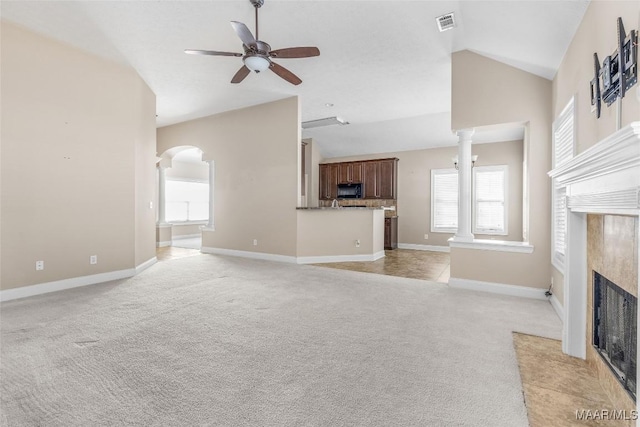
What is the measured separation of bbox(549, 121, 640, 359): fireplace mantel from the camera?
126cm

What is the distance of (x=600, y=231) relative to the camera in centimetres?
195

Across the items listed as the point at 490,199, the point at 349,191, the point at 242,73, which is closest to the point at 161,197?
the point at 349,191

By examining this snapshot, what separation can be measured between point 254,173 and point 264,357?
4.59 meters

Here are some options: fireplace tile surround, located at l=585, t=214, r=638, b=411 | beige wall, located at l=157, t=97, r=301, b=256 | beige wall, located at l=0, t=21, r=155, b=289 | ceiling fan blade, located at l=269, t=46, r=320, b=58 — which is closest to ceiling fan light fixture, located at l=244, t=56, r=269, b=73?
ceiling fan blade, located at l=269, t=46, r=320, b=58

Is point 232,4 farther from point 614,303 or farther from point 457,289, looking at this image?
point 457,289

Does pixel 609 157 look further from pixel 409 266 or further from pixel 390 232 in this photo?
pixel 390 232

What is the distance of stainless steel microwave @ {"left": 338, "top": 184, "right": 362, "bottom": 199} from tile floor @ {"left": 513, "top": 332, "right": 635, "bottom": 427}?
636 cm

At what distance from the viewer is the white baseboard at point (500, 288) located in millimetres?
3594

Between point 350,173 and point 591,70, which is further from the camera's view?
point 350,173

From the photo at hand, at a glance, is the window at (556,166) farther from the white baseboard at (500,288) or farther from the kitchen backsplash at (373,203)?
the kitchen backsplash at (373,203)

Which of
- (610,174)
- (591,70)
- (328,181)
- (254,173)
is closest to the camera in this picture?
(610,174)

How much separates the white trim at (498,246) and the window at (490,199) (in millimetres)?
3839

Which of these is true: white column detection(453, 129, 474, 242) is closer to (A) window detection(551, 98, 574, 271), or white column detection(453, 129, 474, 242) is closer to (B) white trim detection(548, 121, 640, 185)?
(A) window detection(551, 98, 574, 271)

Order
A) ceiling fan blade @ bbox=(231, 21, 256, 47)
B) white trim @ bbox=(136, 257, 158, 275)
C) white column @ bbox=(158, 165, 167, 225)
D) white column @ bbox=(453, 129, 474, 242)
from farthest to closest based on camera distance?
1. white column @ bbox=(158, 165, 167, 225)
2. white trim @ bbox=(136, 257, 158, 275)
3. white column @ bbox=(453, 129, 474, 242)
4. ceiling fan blade @ bbox=(231, 21, 256, 47)
